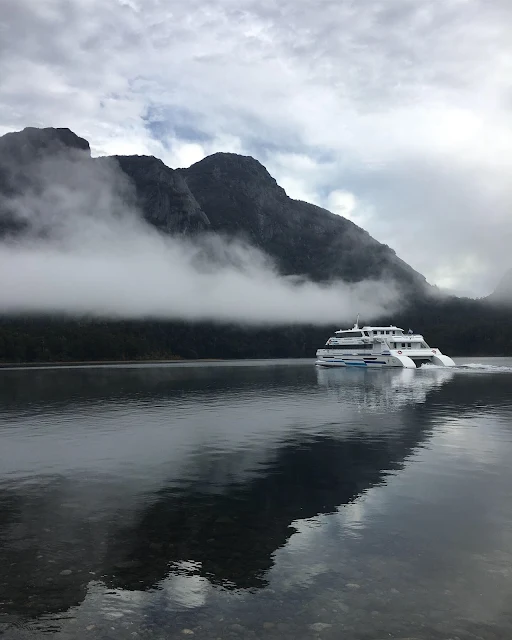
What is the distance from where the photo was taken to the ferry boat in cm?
13840

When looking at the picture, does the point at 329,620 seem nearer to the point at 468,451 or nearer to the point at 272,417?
the point at 468,451

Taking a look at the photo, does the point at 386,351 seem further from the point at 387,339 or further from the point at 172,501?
the point at 172,501

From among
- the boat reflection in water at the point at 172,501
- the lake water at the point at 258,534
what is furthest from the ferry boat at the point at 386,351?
the lake water at the point at 258,534

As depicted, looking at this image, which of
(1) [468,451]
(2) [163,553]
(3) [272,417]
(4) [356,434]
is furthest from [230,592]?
(3) [272,417]

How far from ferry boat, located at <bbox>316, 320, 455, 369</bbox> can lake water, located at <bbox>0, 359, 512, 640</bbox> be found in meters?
101

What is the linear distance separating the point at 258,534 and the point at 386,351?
414 ft

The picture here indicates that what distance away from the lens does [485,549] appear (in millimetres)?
15859

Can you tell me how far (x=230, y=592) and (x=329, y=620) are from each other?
9.15 ft

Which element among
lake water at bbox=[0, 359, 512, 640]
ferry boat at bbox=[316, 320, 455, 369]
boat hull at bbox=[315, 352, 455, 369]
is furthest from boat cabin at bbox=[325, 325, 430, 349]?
lake water at bbox=[0, 359, 512, 640]

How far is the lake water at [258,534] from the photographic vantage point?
39.3ft

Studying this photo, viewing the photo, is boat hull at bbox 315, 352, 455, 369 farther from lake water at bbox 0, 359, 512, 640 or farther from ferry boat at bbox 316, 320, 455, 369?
lake water at bbox 0, 359, 512, 640

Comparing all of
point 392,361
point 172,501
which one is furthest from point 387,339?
point 172,501

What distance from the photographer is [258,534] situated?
17594 mm

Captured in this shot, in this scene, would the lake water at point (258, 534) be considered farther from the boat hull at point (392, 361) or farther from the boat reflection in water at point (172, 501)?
the boat hull at point (392, 361)
